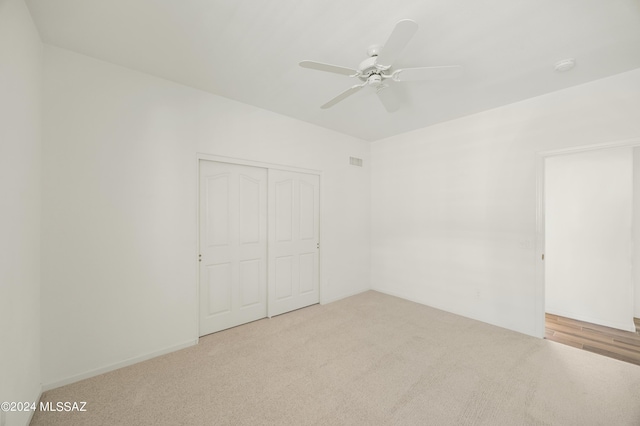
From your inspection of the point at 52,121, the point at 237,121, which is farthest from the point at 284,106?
the point at 52,121

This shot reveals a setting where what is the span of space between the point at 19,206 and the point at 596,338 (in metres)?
5.40

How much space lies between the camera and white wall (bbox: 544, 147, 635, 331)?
3.12 m

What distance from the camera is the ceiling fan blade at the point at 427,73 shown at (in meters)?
1.72

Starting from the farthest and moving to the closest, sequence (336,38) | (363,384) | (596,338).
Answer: (596,338)
(363,384)
(336,38)

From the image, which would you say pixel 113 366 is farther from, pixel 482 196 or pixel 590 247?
pixel 590 247

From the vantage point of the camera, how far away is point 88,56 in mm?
2152

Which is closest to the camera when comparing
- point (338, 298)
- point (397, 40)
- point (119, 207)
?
point (397, 40)

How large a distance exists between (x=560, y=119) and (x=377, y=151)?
2.43m

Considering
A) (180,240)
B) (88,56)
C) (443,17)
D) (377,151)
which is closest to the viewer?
(443,17)

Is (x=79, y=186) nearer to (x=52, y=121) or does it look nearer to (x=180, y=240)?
(x=52, y=121)

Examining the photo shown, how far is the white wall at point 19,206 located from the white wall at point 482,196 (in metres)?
4.17

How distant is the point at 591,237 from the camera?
11.0ft

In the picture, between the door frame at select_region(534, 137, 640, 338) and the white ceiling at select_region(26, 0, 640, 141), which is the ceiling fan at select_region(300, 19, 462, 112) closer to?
the white ceiling at select_region(26, 0, 640, 141)


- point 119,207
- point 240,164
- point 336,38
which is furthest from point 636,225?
point 119,207
